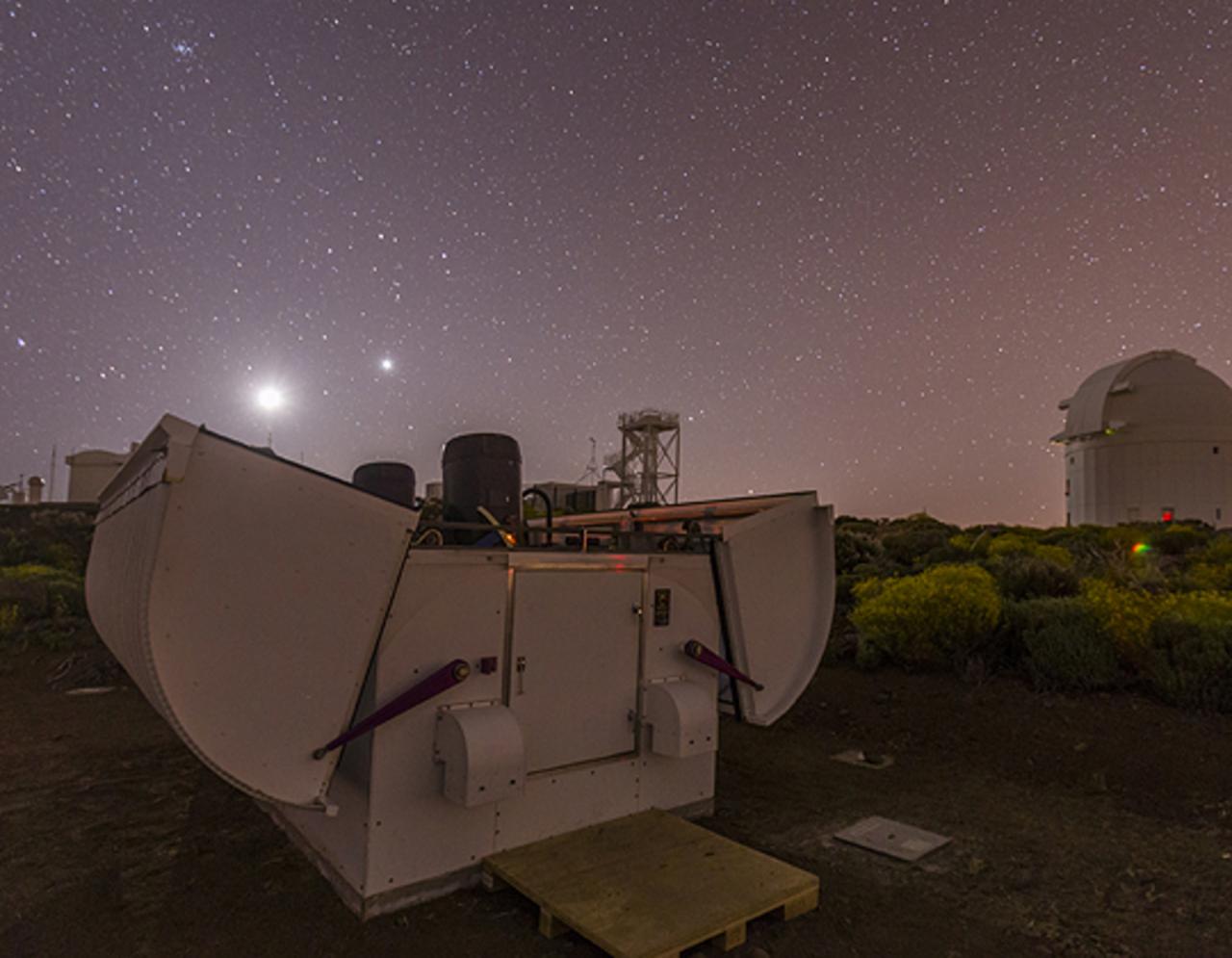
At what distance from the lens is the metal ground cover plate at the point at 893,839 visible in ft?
14.2

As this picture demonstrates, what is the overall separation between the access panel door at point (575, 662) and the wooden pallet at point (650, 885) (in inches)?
17.6

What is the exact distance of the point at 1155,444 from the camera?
32.0 m

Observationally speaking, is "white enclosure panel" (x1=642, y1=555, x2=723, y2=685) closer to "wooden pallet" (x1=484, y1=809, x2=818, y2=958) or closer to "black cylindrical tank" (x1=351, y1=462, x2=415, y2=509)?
"wooden pallet" (x1=484, y1=809, x2=818, y2=958)

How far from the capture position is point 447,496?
202 inches

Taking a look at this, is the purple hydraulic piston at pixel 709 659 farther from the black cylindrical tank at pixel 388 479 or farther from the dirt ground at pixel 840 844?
the black cylindrical tank at pixel 388 479

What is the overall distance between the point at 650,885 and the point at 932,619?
18.2 feet

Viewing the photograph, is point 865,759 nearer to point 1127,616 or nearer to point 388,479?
point 1127,616

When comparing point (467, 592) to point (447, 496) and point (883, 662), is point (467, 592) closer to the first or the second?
point (447, 496)

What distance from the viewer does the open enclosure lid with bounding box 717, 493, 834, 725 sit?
4801 millimetres

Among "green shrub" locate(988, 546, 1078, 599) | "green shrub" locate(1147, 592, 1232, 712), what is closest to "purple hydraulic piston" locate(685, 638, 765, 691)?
"green shrub" locate(1147, 592, 1232, 712)

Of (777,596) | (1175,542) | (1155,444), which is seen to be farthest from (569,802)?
(1155,444)

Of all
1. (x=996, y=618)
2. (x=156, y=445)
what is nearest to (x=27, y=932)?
(x=156, y=445)

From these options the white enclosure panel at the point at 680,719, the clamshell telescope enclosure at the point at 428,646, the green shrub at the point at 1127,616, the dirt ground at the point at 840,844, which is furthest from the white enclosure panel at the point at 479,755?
the green shrub at the point at 1127,616

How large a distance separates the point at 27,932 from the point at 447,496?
304 cm
